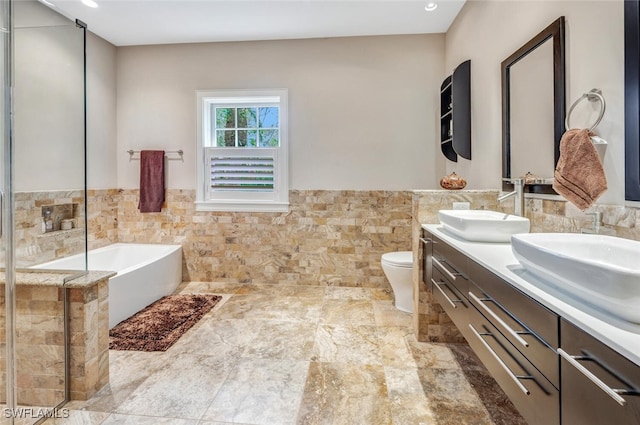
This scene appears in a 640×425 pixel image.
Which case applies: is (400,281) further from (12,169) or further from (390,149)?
(12,169)

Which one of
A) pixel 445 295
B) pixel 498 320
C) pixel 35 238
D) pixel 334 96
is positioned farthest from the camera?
pixel 334 96

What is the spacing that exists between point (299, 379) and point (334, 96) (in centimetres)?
273

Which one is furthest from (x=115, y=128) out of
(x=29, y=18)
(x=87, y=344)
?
(x=87, y=344)

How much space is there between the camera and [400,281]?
270 centimetres

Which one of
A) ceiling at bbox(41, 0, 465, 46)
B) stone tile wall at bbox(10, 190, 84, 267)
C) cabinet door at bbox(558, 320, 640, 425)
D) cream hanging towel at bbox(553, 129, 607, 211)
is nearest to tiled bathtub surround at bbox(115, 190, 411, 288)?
stone tile wall at bbox(10, 190, 84, 267)

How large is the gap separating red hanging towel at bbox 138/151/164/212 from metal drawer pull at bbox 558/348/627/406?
3.70 m

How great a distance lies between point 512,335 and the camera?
3.14ft

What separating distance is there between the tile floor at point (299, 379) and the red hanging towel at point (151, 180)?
163 cm

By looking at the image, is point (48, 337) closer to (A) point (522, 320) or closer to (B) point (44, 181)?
(B) point (44, 181)

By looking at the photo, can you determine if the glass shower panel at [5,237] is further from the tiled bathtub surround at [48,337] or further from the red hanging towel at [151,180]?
the red hanging towel at [151,180]

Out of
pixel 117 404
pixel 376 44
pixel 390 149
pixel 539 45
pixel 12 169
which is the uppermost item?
pixel 376 44

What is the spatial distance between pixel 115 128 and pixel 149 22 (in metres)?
1.26

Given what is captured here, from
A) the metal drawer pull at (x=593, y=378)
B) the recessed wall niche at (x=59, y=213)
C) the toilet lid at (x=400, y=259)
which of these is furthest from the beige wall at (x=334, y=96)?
the metal drawer pull at (x=593, y=378)

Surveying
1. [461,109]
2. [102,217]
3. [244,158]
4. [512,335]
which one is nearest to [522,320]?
[512,335]
